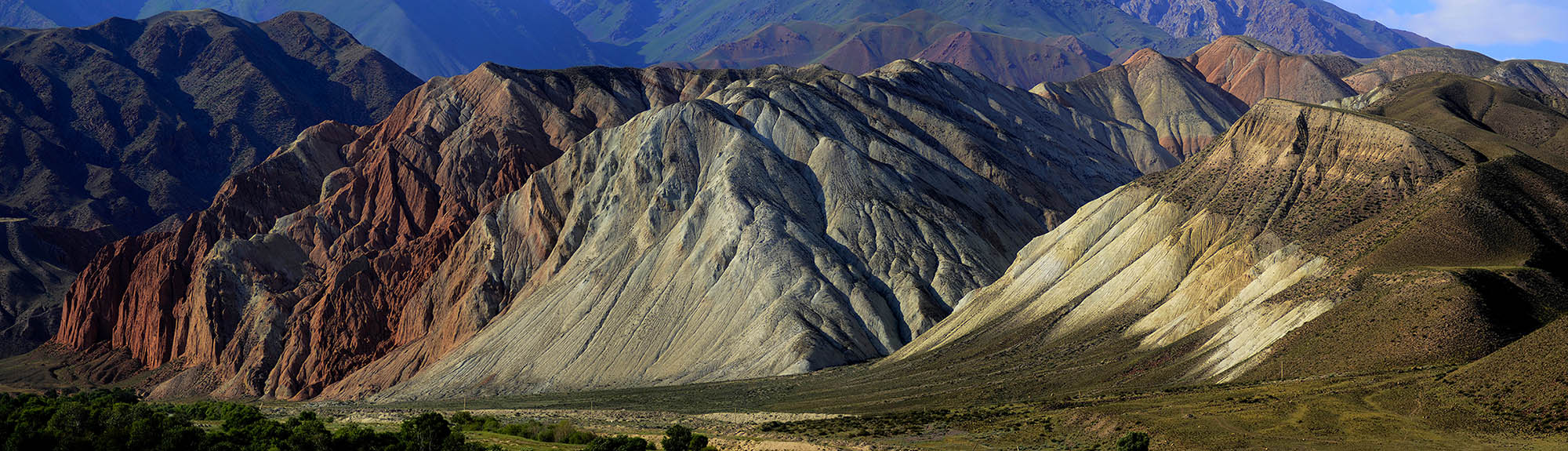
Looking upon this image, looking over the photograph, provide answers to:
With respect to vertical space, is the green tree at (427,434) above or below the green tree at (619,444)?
above

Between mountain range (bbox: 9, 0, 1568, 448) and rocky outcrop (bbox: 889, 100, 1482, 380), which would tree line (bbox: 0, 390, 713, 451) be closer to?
mountain range (bbox: 9, 0, 1568, 448)

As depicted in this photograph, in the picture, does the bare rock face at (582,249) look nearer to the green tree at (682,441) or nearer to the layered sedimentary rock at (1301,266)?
the layered sedimentary rock at (1301,266)

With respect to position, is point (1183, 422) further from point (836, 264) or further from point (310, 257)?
point (310, 257)

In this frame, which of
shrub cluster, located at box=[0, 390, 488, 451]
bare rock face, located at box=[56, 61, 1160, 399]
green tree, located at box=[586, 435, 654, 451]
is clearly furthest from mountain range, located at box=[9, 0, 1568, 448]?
shrub cluster, located at box=[0, 390, 488, 451]

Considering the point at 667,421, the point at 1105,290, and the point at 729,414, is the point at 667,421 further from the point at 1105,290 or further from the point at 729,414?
the point at 1105,290

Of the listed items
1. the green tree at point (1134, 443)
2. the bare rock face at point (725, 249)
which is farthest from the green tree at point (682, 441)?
the bare rock face at point (725, 249)
